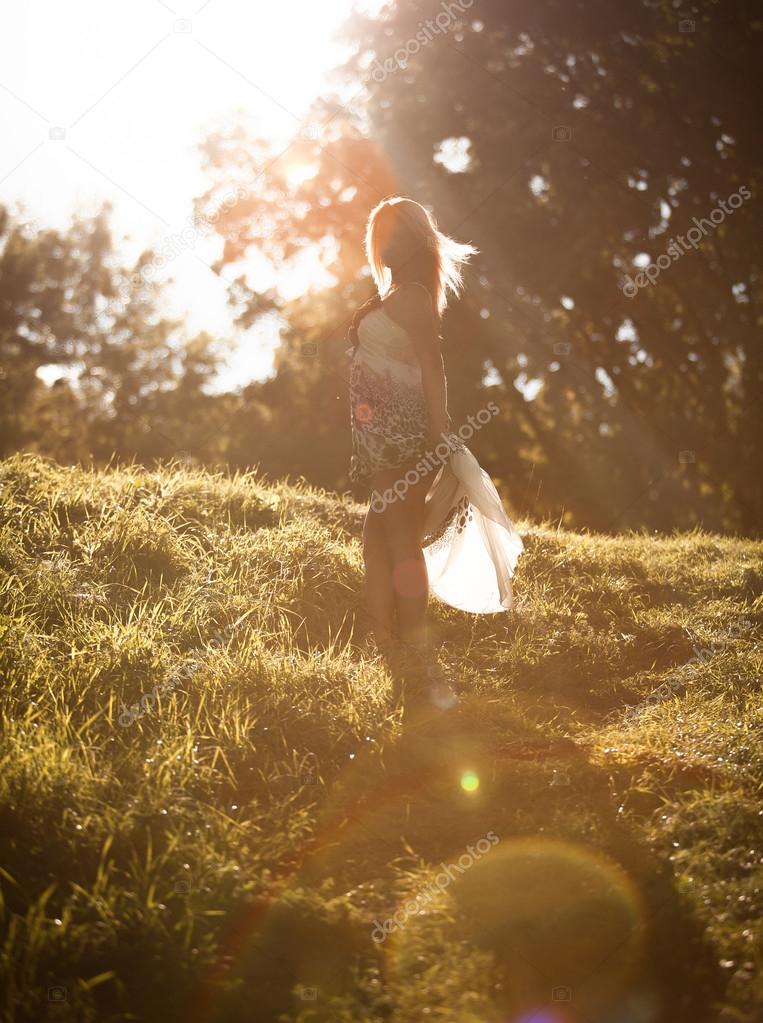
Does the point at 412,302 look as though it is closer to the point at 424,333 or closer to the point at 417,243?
the point at 424,333

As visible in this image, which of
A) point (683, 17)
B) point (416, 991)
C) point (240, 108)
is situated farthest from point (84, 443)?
point (416, 991)

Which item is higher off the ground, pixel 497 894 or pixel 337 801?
pixel 337 801

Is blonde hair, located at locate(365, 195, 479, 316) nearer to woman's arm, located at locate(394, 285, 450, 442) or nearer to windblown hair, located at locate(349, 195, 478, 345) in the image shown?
windblown hair, located at locate(349, 195, 478, 345)

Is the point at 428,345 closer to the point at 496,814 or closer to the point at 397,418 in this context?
the point at 397,418

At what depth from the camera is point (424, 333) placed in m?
4.44

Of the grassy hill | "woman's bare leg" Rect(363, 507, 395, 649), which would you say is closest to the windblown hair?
"woman's bare leg" Rect(363, 507, 395, 649)

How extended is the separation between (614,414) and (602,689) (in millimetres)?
9578

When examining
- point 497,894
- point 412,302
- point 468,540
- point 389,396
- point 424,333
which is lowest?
point 497,894

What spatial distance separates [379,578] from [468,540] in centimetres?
56

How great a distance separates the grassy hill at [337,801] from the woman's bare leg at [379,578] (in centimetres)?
18

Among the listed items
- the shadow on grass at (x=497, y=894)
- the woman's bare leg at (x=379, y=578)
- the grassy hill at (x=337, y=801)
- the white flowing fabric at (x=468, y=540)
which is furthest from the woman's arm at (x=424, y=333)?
the shadow on grass at (x=497, y=894)

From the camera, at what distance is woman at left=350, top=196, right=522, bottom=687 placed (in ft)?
14.7

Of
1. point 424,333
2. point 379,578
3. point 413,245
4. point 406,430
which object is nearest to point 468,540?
point 379,578

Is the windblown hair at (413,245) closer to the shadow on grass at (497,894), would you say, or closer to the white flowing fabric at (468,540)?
the white flowing fabric at (468,540)
